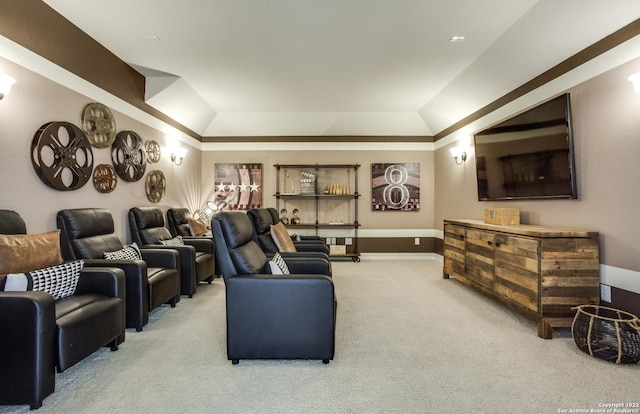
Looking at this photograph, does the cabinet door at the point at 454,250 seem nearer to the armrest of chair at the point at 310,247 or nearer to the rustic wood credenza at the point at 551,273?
the rustic wood credenza at the point at 551,273

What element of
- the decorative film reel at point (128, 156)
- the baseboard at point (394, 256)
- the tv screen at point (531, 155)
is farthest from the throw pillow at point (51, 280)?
the baseboard at point (394, 256)

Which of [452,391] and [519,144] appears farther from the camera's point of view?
[519,144]

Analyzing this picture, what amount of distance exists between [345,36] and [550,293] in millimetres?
2963

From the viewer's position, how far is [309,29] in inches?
121

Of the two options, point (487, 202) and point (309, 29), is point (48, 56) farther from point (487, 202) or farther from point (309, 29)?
point (487, 202)

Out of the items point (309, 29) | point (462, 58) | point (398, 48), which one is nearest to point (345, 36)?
point (309, 29)

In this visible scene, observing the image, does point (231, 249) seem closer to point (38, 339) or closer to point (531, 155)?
point (38, 339)

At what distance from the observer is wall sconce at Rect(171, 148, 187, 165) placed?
518 centimetres

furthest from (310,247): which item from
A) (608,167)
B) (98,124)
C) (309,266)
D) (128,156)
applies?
(608,167)

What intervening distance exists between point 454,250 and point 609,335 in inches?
83.7

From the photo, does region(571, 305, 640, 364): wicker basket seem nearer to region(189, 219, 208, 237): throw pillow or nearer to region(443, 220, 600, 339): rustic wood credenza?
region(443, 220, 600, 339): rustic wood credenza

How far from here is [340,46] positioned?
3.42m

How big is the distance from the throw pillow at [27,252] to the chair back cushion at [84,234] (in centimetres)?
53

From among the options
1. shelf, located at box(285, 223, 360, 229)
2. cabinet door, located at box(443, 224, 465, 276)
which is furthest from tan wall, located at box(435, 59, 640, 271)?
shelf, located at box(285, 223, 360, 229)
